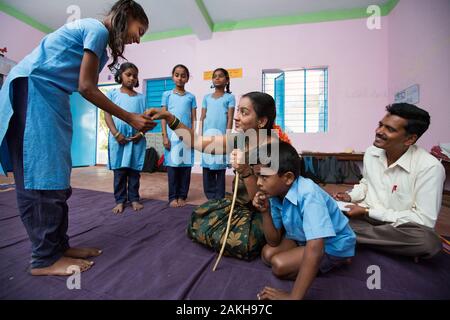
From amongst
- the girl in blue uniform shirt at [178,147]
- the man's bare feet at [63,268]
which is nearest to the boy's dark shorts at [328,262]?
the man's bare feet at [63,268]

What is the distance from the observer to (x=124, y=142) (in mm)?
2047

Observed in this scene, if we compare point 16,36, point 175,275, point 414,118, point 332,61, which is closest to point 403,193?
point 414,118

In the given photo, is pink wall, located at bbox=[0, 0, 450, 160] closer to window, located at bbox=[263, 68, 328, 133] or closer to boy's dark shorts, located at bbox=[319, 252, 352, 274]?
window, located at bbox=[263, 68, 328, 133]

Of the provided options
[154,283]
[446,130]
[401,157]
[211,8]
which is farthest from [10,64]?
[446,130]

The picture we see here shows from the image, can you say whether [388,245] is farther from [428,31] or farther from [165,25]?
[165,25]

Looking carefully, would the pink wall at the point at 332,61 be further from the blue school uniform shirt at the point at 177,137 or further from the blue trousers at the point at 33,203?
the blue trousers at the point at 33,203

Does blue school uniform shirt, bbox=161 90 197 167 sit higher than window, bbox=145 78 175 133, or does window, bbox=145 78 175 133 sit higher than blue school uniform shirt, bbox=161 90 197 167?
window, bbox=145 78 175 133

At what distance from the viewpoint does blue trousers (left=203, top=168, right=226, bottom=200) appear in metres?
2.36

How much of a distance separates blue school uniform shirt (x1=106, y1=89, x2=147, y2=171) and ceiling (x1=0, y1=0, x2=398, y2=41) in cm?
257

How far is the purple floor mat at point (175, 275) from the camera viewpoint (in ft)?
2.99

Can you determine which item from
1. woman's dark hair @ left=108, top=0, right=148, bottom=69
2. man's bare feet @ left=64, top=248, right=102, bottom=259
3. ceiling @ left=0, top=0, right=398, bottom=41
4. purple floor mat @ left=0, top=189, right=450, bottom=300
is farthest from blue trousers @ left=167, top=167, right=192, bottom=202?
ceiling @ left=0, top=0, right=398, bottom=41

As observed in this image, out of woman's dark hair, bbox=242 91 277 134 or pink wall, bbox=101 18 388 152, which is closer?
woman's dark hair, bbox=242 91 277 134
